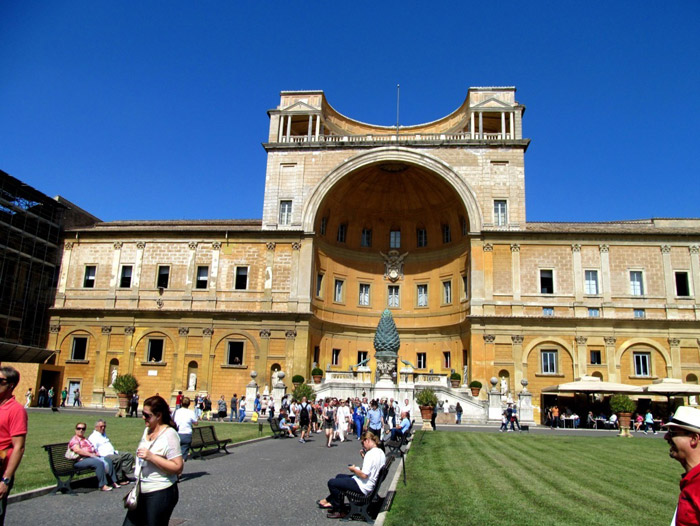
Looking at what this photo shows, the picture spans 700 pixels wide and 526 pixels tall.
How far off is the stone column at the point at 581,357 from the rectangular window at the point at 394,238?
49.1 ft

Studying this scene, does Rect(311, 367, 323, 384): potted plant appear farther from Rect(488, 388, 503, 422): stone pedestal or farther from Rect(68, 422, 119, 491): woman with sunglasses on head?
Rect(68, 422, 119, 491): woman with sunglasses on head

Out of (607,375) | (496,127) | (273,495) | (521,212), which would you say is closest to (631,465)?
(273,495)

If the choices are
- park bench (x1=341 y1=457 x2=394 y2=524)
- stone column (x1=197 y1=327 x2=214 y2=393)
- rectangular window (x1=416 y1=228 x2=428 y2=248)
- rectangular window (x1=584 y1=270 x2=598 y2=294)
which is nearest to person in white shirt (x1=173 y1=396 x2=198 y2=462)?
park bench (x1=341 y1=457 x2=394 y2=524)

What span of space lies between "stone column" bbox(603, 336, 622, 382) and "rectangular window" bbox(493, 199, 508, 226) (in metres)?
9.72

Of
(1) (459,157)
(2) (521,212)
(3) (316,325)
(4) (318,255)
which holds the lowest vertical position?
(3) (316,325)

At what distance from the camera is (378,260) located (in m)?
45.5

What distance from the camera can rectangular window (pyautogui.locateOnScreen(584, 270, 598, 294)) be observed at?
38.3 meters

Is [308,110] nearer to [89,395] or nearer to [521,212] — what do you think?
[521,212]

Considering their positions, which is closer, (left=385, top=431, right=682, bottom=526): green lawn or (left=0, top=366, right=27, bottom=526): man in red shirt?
(left=0, top=366, right=27, bottom=526): man in red shirt

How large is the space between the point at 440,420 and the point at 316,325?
491 inches

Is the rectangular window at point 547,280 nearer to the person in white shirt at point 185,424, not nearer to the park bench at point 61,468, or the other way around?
the person in white shirt at point 185,424

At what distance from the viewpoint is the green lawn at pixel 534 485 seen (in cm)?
861

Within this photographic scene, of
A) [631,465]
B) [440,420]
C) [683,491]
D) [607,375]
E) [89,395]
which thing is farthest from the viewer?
[89,395]

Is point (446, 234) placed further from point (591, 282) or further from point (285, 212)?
point (285, 212)
